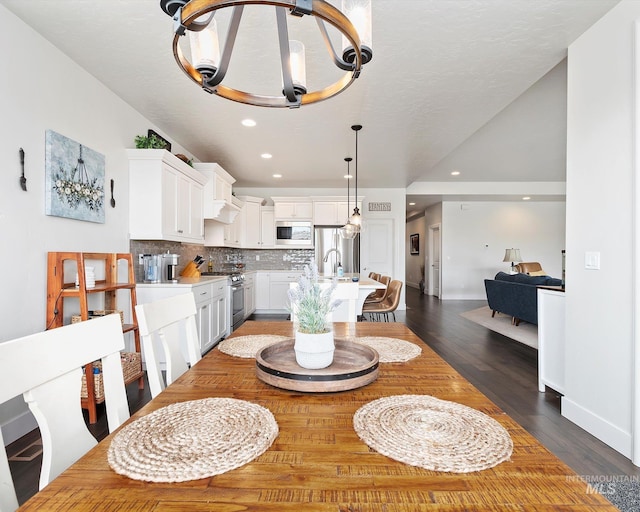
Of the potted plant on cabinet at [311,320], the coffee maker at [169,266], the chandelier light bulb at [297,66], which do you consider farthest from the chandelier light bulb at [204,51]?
the coffee maker at [169,266]

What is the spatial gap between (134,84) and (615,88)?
11.6 ft

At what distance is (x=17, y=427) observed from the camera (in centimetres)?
216

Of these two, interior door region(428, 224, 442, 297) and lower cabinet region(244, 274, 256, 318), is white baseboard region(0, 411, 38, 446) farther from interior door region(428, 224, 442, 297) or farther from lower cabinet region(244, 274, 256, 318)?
interior door region(428, 224, 442, 297)

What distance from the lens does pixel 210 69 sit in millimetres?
1223

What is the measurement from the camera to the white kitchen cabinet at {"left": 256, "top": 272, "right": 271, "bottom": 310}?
22.2ft

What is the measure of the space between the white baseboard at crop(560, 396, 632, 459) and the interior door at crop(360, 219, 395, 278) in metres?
5.17

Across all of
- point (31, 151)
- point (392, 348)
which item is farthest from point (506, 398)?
point (31, 151)

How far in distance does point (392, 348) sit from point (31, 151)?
260 centimetres

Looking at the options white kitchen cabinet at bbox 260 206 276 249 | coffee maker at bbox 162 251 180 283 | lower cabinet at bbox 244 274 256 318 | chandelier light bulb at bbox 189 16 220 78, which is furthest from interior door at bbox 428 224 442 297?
chandelier light bulb at bbox 189 16 220 78

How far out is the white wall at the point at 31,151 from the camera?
82.6 inches

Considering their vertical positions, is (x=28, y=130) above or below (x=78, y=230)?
above

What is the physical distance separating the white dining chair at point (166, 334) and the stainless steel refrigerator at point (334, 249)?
5111 mm

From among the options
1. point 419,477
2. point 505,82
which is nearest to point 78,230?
point 419,477

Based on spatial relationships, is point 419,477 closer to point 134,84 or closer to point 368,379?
point 368,379
